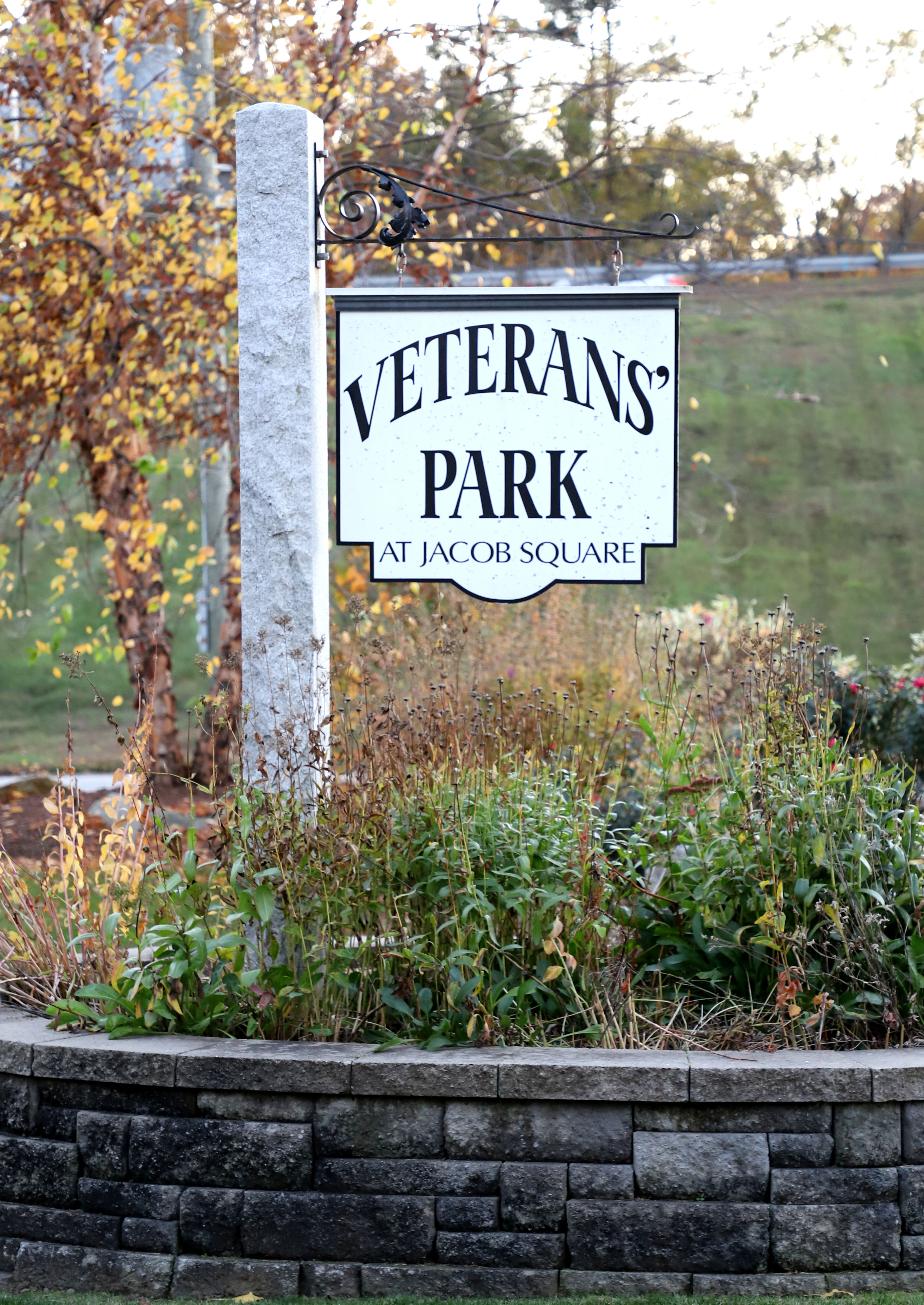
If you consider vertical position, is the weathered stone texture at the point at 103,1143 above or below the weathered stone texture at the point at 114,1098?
below

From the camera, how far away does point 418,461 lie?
13.5 feet

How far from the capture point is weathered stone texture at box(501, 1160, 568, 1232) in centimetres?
321

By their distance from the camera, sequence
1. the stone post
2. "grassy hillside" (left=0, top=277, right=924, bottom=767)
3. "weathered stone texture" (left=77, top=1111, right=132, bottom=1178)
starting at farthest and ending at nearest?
"grassy hillside" (left=0, top=277, right=924, bottom=767) < the stone post < "weathered stone texture" (left=77, top=1111, right=132, bottom=1178)

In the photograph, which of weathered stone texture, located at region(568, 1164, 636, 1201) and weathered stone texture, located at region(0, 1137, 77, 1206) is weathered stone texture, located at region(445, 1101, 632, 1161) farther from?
weathered stone texture, located at region(0, 1137, 77, 1206)

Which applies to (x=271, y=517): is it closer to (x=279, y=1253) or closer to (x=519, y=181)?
(x=279, y=1253)

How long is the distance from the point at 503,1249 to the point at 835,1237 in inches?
28.6

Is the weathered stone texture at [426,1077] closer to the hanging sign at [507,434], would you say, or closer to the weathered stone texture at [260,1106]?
the weathered stone texture at [260,1106]

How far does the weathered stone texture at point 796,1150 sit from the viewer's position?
10.5 feet

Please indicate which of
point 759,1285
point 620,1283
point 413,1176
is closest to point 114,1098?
point 413,1176

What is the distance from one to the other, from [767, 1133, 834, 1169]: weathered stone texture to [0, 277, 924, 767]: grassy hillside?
36.5 ft

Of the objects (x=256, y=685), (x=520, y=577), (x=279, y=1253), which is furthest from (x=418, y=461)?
(x=279, y=1253)

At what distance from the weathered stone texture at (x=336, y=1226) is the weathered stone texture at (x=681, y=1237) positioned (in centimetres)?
36

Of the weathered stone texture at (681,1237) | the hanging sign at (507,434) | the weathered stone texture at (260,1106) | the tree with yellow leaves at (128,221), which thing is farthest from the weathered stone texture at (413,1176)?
the tree with yellow leaves at (128,221)

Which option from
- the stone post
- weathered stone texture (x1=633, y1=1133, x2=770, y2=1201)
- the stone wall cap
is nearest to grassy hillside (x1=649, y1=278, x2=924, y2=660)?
the stone post
